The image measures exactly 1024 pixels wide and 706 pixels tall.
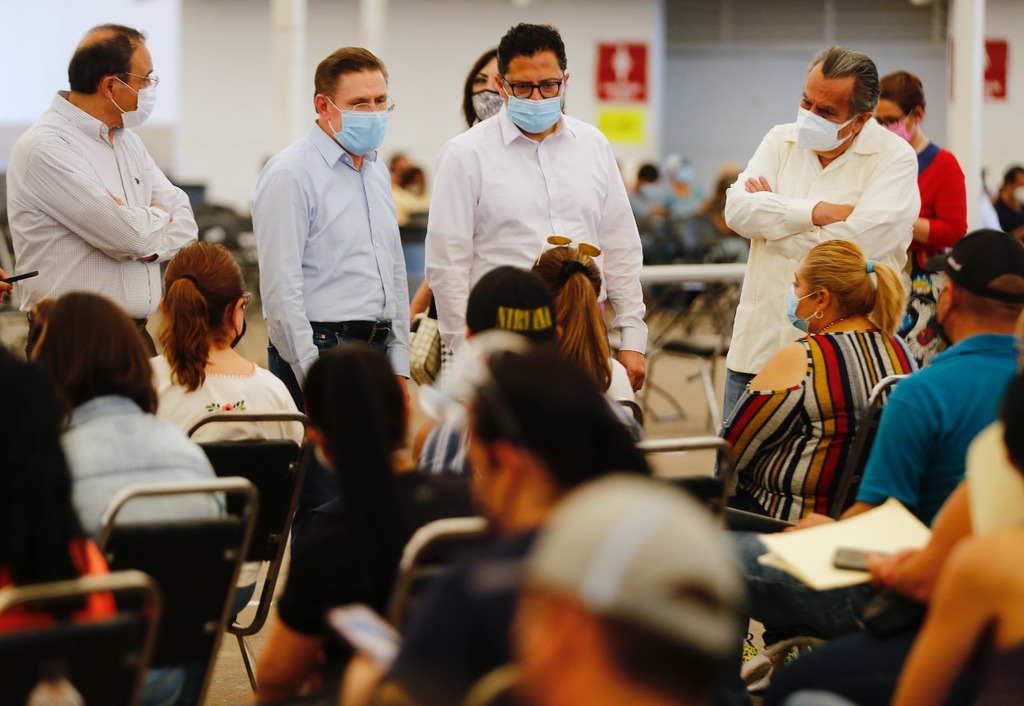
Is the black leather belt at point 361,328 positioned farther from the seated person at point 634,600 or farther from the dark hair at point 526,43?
the seated person at point 634,600

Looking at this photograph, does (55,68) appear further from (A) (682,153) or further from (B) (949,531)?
(B) (949,531)

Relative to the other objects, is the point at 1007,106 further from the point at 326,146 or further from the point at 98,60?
the point at 98,60

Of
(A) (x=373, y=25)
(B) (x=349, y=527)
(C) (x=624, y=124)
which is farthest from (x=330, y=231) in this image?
(C) (x=624, y=124)

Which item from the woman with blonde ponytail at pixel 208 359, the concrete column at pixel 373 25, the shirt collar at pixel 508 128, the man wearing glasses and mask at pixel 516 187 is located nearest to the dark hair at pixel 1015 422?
the woman with blonde ponytail at pixel 208 359

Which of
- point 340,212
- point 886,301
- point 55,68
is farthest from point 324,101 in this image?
point 55,68

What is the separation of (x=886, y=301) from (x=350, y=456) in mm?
1776

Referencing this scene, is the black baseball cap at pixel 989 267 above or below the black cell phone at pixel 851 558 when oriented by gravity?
above

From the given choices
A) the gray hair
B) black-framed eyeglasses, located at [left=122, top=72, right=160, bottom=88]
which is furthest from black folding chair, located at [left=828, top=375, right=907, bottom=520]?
black-framed eyeglasses, located at [left=122, top=72, right=160, bottom=88]

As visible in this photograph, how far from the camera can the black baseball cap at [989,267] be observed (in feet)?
8.74

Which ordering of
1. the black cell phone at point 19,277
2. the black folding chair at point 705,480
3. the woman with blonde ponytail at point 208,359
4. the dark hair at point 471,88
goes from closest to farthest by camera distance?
the black folding chair at point 705,480 < the woman with blonde ponytail at point 208,359 < the black cell phone at point 19,277 < the dark hair at point 471,88

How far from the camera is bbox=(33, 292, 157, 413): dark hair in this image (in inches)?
96.4

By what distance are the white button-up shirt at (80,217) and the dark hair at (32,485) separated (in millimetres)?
2080

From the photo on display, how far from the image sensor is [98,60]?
13.4ft

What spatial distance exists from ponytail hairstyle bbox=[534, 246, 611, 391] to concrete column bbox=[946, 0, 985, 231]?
398cm
